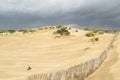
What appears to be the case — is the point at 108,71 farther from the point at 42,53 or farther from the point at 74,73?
the point at 42,53

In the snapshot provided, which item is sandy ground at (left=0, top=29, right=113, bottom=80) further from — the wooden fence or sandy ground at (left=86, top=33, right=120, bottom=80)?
the wooden fence

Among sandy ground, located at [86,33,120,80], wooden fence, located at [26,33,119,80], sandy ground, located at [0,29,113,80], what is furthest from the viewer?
sandy ground, located at [0,29,113,80]

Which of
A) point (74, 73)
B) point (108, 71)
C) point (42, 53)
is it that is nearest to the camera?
point (74, 73)

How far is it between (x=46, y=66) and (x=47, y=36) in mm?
19537

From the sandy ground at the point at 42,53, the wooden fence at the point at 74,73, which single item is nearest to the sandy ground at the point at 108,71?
the wooden fence at the point at 74,73

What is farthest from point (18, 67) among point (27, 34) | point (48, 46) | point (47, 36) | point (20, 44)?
point (27, 34)

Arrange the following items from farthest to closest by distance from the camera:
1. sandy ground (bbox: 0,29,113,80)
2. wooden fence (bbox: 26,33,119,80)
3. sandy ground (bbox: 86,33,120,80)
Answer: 1. sandy ground (bbox: 0,29,113,80)
2. sandy ground (bbox: 86,33,120,80)
3. wooden fence (bbox: 26,33,119,80)

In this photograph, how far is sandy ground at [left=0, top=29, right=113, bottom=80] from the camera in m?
22.0

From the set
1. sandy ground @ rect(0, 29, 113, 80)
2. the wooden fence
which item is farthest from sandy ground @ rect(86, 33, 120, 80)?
sandy ground @ rect(0, 29, 113, 80)

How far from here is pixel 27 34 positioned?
1905 inches

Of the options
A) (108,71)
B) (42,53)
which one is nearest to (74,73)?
(108,71)

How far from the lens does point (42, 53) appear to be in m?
31.1

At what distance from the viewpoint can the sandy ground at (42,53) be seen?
21969mm

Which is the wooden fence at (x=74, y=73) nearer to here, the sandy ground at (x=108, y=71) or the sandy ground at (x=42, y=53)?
the sandy ground at (x=108, y=71)
